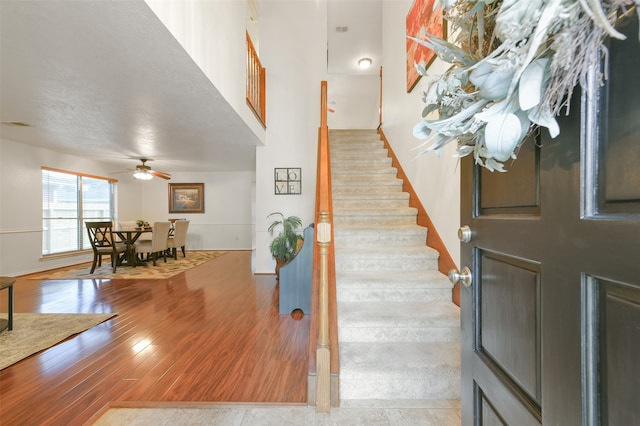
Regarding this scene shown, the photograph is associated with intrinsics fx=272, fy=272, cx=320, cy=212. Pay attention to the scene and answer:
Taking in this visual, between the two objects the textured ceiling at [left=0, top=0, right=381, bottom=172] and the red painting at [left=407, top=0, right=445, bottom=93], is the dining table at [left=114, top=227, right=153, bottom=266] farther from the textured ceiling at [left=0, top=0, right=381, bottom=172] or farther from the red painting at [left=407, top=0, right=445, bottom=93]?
the red painting at [left=407, top=0, right=445, bottom=93]

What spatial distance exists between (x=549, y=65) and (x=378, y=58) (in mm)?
7282

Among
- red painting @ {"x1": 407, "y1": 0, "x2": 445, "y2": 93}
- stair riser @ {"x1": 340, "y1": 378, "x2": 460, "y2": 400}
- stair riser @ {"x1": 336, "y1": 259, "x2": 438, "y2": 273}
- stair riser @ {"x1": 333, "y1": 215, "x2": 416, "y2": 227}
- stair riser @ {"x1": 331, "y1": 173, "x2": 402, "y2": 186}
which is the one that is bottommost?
stair riser @ {"x1": 340, "y1": 378, "x2": 460, "y2": 400}

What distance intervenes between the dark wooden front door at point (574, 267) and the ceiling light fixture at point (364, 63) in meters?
6.97

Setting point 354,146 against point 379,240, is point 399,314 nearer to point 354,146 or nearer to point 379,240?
point 379,240

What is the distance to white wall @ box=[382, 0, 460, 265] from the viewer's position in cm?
226

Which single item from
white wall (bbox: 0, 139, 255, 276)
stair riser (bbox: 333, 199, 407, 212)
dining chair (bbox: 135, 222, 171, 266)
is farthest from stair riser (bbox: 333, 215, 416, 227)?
white wall (bbox: 0, 139, 255, 276)

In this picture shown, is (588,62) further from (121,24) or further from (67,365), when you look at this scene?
(67,365)

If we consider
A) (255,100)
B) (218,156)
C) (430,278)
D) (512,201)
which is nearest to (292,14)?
(255,100)

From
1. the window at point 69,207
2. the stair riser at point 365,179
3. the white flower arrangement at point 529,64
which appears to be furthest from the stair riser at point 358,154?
the window at point 69,207

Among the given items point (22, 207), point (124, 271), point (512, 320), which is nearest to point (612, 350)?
point (512, 320)

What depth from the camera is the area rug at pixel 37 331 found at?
7.30 feet

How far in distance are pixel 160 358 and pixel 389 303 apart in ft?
6.10

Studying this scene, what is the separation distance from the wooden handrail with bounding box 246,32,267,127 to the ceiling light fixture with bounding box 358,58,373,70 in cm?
297

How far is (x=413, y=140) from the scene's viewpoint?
2996mm
